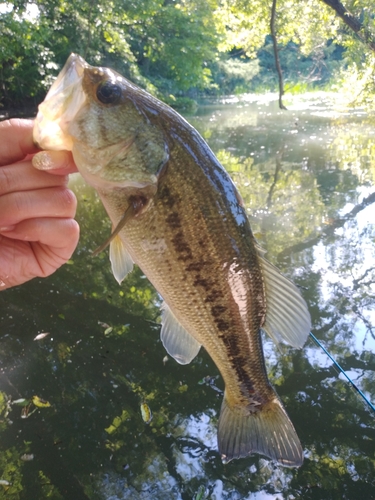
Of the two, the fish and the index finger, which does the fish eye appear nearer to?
the fish

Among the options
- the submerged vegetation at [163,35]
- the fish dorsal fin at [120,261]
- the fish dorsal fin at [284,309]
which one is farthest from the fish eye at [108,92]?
the submerged vegetation at [163,35]

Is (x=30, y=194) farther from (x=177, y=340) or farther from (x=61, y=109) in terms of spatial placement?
(x=177, y=340)

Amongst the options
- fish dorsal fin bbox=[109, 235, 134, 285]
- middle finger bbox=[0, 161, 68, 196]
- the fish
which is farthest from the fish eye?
fish dorsal fin bbox=[109, 235, 134, 285]

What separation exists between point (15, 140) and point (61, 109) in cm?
19

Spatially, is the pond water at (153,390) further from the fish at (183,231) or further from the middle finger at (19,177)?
the middle finger at (19,177)

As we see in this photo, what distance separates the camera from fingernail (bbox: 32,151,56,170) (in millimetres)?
1357

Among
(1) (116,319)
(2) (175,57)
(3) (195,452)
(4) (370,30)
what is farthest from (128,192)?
(2) (175,57)

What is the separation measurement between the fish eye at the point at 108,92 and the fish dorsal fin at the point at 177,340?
86cm

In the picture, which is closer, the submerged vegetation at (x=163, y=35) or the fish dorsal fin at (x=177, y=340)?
the fish dorsal fin at (x=177, y=340)

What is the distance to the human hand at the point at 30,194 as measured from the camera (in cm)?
140

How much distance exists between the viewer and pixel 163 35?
2238 centimetres

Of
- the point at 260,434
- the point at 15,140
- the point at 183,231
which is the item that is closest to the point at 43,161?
the point at 15,140

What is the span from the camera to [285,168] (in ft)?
33.2

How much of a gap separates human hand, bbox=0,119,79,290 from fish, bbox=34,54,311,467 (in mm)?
62
